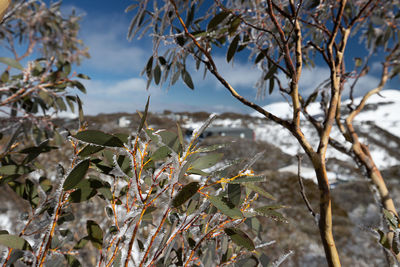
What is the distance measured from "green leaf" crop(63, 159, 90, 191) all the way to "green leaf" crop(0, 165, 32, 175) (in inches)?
9.0

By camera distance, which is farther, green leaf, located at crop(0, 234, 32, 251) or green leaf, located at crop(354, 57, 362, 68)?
green leaf, located at crop(354, 57, 362, 68)

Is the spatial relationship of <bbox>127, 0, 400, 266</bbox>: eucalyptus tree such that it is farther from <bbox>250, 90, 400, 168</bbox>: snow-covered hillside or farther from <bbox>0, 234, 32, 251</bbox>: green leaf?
<bbox>250, 90, 400, 168</bbox>: snow-covered hillside

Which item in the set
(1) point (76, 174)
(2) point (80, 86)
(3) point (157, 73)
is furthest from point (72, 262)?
(2) point (80, 86)

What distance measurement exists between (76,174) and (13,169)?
25 cm

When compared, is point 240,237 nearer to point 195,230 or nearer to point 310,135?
point 195,230

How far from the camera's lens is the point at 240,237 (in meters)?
0.31

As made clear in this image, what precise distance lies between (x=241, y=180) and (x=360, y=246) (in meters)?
2.42

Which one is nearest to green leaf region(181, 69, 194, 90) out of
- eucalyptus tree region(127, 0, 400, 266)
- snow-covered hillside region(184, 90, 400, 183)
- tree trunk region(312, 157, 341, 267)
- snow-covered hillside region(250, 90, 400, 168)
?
eucalyptus tree region(127, 0, 400, 266)

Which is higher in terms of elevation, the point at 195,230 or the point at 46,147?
the point at 46,147

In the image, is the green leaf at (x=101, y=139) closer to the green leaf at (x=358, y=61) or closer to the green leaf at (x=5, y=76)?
the green leaf at (x=358, y=61)

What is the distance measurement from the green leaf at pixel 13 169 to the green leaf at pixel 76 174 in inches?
9.0

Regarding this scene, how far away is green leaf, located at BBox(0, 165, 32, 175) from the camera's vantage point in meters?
0.40

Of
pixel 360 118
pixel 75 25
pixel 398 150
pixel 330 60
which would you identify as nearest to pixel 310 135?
pixel 398 150

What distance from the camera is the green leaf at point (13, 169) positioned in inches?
15.7
